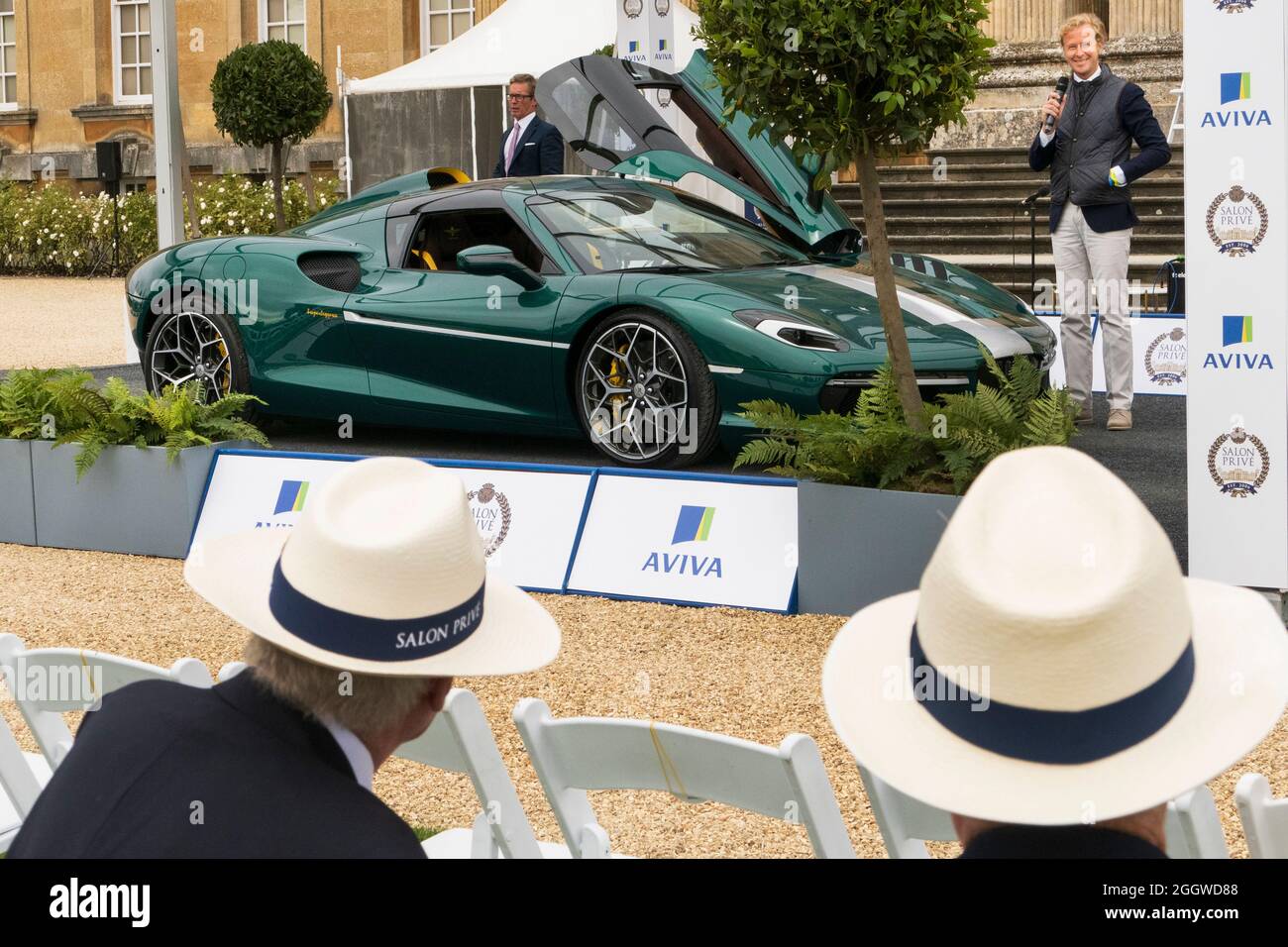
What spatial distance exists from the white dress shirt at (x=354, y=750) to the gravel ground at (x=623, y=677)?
7.47 feet

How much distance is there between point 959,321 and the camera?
8555 millimetres

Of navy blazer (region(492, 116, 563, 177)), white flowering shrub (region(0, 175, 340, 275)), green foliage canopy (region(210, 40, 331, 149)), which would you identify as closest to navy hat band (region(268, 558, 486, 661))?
navy blazer (region(492, 116, 563, 177))

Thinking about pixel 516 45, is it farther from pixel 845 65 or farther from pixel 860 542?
pixel 860 542

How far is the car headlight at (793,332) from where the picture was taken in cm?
800

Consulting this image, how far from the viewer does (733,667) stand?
6.11m

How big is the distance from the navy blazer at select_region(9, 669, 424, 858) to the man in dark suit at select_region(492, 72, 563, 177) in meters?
11.0

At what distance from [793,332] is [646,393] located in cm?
80

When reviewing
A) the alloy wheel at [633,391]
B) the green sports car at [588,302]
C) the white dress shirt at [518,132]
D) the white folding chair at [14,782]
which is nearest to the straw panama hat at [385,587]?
the white folding chair at [14,782]

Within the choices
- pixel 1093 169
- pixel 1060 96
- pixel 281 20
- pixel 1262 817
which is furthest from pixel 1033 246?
pixel 281 20

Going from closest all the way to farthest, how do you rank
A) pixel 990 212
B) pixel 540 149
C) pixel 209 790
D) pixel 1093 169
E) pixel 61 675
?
pixel 209 790 → pixel 61 675 → pixel 1093 169 → pixel 540 149 → pixel 990 212

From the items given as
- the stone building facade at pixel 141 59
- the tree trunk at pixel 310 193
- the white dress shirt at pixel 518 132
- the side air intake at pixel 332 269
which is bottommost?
the side air intake at pixel 332 269

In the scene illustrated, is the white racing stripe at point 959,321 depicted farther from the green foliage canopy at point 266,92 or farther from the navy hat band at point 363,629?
the green foliage canopy at point 266,92

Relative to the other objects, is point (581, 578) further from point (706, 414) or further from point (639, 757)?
point (639, 757)

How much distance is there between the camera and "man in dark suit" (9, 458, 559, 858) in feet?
6.86
